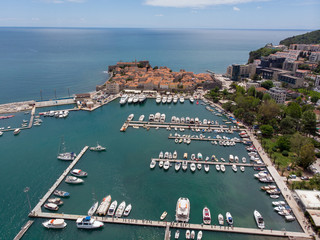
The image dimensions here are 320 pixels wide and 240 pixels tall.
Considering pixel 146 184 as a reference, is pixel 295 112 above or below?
above

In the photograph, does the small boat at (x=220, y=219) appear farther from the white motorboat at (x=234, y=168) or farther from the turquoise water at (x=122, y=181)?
the white motorboat at (x=234, y=168)

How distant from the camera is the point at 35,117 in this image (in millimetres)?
54500

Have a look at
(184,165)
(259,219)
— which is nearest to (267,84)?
(184,165)

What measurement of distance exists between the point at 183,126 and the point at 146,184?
71.3ft

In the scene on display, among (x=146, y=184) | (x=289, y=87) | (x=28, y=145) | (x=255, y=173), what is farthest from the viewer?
(x=289, y=87)

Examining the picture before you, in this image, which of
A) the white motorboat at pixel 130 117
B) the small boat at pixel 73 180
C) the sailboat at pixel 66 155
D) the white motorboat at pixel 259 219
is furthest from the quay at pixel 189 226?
the white motorboat at pixel 130 117

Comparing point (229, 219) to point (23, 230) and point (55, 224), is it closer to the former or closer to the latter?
point (55, 224)

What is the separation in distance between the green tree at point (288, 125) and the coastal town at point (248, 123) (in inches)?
2.2

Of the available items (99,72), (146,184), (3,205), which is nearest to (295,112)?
(146,184)

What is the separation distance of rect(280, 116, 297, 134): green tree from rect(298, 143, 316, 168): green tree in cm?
1075

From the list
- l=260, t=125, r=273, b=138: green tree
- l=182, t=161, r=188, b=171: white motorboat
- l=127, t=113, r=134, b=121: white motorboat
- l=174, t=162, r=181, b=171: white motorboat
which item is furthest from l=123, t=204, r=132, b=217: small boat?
l=260, t=125, r=273, b=138: green tree

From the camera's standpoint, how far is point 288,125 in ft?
150

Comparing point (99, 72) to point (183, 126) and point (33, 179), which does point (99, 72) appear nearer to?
point (183, 126)

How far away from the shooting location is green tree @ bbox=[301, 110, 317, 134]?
44.4 m
